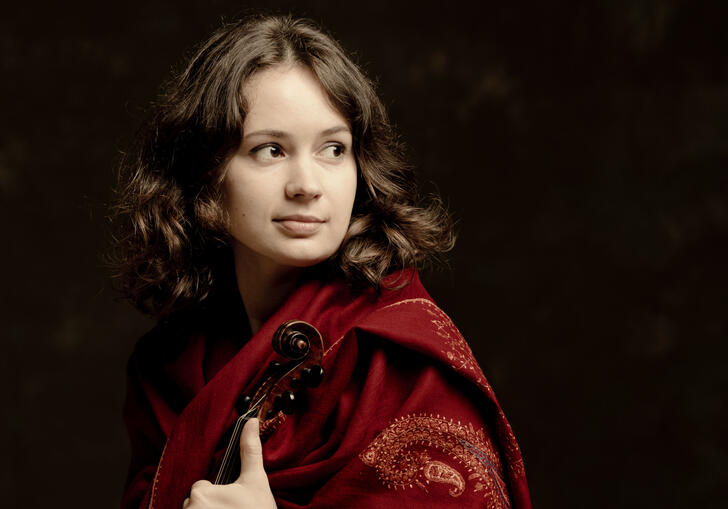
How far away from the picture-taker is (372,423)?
2.00 m

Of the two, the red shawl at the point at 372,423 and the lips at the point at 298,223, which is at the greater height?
the lips at the point at 298,223

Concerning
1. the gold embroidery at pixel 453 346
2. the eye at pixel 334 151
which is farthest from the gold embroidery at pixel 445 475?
the eye at pixel 334 151

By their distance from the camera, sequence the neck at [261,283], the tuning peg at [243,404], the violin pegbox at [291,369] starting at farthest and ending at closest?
the neck at [261,283] < the tuning peg at [243,404] < the violin pegbox at [291,369]

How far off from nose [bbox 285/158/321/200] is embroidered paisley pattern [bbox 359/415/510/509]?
0.46m

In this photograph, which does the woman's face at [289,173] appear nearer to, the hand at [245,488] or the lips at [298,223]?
the lips at [298,223]

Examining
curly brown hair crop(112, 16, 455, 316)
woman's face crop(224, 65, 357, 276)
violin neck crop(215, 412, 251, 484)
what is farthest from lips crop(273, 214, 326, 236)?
violin neck crop(215, 412, 251, 484)

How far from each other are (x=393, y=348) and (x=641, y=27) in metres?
1.42

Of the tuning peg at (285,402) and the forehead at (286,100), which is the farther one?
the forehead at (286,100)

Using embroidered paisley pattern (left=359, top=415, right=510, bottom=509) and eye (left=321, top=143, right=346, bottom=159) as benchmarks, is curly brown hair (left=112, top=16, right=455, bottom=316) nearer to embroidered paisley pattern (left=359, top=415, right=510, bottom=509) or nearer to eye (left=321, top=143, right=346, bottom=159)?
eye (left=321, top=143, right=346, bottom=159)

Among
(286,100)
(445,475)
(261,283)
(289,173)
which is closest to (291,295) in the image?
(261,283)

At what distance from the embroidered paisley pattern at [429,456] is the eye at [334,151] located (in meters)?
0.54

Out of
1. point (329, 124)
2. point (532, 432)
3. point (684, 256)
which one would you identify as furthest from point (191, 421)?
point (684, 256)

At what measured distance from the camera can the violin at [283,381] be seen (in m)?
1.94

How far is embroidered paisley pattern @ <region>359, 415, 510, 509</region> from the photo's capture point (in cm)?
195
